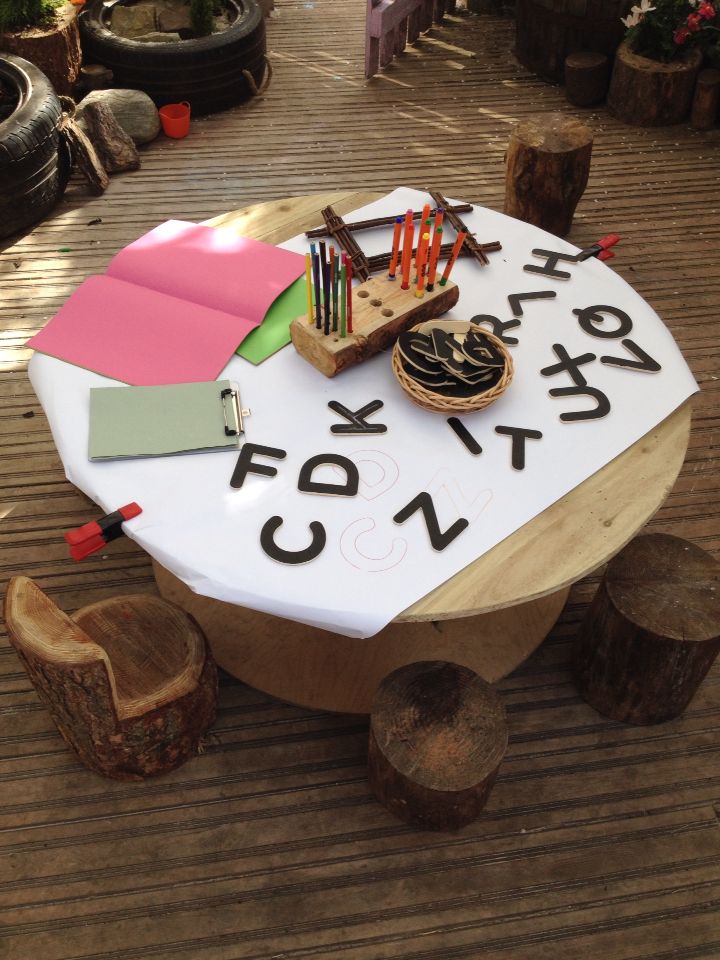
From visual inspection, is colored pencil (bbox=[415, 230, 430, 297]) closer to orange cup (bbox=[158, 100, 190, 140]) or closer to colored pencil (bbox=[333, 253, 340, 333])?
colored pencil (bbox=[333, 253, 340, 333])

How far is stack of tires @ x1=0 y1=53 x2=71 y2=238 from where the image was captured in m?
4.13

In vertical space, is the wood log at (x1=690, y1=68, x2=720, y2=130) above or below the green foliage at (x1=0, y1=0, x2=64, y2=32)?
below

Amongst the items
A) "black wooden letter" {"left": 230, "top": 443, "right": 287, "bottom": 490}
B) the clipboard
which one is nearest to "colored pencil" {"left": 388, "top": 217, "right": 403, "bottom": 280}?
the clipboard

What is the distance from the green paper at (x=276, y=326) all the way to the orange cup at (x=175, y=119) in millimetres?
3034

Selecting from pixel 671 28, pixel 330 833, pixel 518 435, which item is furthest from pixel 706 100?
pixel 330 833

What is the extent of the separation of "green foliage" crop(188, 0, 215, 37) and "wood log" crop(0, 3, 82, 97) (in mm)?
697

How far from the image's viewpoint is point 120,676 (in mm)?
2408

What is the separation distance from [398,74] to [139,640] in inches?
185

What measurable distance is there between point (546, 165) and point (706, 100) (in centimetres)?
195

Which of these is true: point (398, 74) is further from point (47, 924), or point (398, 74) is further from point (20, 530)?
point (47, 924)

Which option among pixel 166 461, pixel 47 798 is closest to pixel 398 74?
pixel 166 461

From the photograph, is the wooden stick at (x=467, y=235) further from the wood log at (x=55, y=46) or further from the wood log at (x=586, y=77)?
the wood log at (x=55, y=46)

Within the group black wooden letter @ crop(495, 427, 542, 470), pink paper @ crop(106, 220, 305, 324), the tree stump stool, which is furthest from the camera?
pink paper @ crop(106, 220, 305, 324)

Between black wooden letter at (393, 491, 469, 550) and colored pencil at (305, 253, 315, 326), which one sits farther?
colored pencil at (305, 253, 315, 326)
